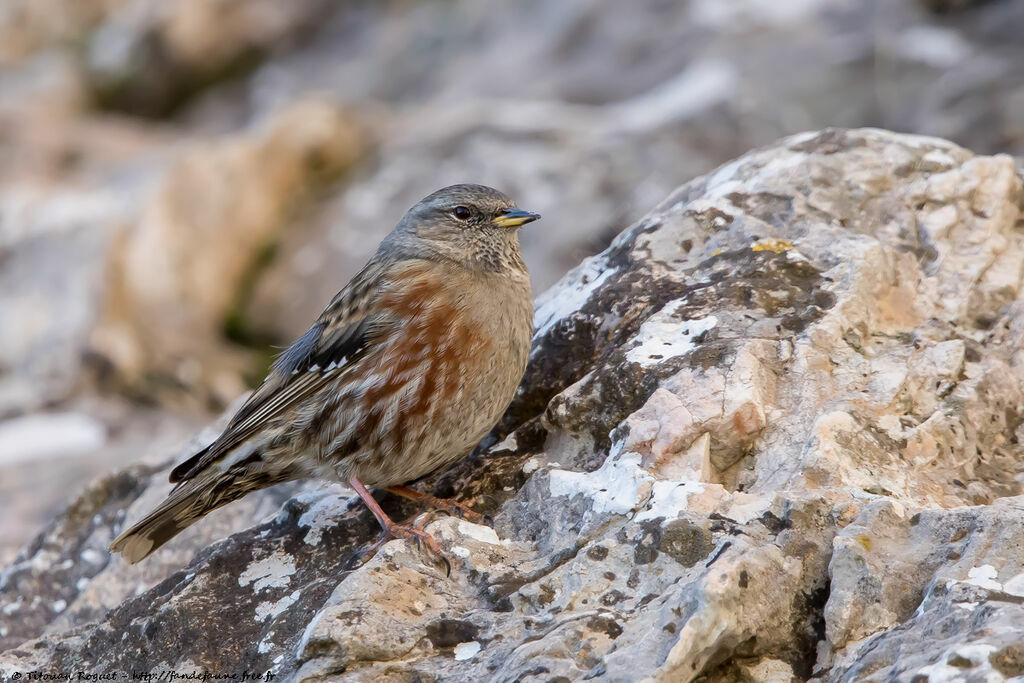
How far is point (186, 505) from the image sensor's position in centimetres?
441

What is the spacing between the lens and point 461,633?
3357 millimetres

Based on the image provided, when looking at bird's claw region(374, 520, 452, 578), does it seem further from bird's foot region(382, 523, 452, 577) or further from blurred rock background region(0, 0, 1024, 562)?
blurred rock background region(0, 0, 1024, 562)

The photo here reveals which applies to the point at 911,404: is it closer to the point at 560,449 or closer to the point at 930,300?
the point at 930,300

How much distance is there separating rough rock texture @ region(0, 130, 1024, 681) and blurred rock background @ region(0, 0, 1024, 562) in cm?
214

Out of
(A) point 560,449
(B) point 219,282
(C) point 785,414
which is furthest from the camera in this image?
(B) point 219,282

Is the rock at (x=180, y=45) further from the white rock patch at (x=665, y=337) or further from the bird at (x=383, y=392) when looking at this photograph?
the white rock patch at (x=665, y=337)

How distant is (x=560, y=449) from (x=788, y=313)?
101 centimetres

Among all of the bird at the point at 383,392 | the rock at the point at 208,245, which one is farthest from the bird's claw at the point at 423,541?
the rock at the point at 208,245

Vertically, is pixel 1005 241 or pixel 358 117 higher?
pixel 358 117

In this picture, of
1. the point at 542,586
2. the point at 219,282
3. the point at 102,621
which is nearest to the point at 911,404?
the point at 542,586

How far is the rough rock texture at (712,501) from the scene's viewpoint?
303 cm

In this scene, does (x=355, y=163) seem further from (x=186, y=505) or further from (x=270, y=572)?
(x=270, y=572)

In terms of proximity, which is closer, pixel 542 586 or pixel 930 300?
pixel 542 586

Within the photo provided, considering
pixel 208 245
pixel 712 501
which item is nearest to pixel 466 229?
pixel 712 501
